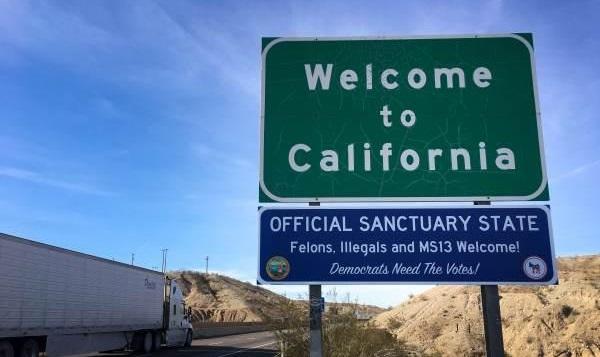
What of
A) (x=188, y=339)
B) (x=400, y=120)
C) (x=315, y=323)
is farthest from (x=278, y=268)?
(x=188, y=339)

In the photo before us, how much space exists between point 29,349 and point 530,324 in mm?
18309

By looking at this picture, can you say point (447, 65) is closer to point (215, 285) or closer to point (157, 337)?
point (157, 337)

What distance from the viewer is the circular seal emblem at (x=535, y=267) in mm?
5305

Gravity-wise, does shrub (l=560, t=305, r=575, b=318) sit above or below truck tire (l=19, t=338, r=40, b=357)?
above

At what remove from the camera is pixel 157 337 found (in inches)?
1204

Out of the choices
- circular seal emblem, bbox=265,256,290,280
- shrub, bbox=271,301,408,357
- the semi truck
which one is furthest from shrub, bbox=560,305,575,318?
circular seal emblem, bbox=265,256,290,280

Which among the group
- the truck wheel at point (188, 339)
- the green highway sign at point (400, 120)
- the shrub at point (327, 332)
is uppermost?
the green highway sign at point (400, 120)

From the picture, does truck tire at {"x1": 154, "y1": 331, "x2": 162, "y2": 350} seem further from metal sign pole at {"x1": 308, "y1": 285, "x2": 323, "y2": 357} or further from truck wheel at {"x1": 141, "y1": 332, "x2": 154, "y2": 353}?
metal sign pole at {"x1": 308, "y1": 285, "x2": 323, "y2": 357}

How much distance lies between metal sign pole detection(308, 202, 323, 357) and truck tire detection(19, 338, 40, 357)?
1614cm

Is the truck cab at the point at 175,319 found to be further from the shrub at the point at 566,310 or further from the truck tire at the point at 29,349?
the shrub at the point at 566,310

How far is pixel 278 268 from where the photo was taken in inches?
215

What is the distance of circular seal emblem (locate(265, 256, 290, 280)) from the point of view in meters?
5.45

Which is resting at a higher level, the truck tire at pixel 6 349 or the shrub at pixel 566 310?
the shrub at pixel 566 310

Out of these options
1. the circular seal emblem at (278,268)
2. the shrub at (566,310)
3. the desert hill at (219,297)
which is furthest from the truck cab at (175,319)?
the desert hill at (219,297)
